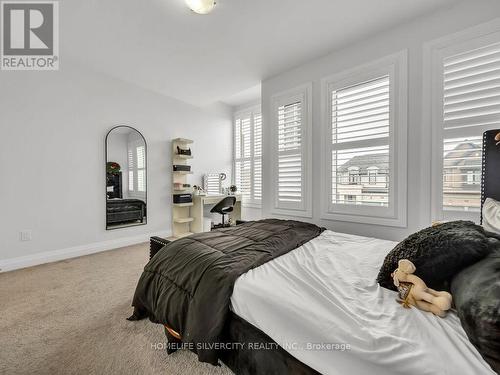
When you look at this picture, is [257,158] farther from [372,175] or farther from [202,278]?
[202,278]

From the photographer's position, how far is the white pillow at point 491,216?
1.22m

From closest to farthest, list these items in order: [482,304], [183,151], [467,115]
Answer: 1. [482,304]
2. [467,115]
3. [183,151]

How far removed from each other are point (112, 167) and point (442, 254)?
388 cm

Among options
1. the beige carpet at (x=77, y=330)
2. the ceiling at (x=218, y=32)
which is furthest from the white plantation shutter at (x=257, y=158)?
→ the beige carpet at (x=77, y=330)

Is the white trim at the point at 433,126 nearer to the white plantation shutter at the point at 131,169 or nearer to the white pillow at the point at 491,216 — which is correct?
the white pillow at the point at 491,216

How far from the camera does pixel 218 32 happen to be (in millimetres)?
2275

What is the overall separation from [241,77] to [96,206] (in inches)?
113

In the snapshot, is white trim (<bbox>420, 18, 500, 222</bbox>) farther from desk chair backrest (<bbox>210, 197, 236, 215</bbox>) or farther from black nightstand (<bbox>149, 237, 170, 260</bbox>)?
desk chair backrest (<bbox>210, 197, 236, 215</bbox>)

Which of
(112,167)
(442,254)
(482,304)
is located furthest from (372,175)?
(112,167)

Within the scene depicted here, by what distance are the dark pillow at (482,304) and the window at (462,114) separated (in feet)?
4.19

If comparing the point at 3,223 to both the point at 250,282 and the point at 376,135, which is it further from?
the point at 376,135

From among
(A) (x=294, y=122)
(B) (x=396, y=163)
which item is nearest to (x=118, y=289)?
(A) (x=294, y=122)

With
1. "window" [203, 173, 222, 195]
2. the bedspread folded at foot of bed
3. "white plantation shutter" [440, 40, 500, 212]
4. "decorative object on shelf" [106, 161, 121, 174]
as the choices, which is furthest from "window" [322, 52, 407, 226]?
"decorative object on shelf" [106, 161, 121, 174]

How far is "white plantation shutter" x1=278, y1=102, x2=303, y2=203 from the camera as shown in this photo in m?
2.81
